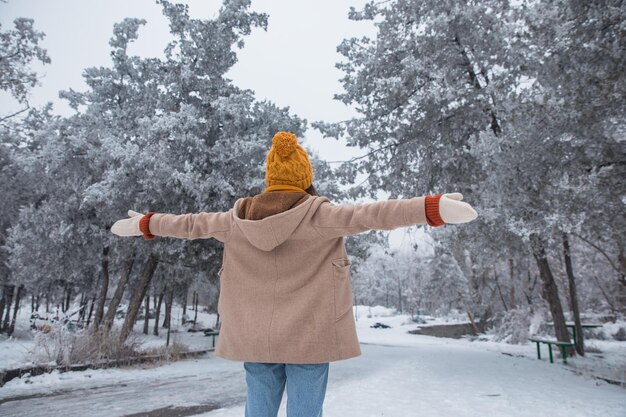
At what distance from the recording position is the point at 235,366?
10.0 metres

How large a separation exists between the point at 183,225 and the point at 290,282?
0.72 m

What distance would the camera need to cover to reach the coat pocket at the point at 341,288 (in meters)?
1.99

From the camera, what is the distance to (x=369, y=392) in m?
5.98

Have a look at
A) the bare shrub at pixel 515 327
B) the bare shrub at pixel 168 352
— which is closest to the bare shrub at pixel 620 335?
the bare shrub at pixel 515 327

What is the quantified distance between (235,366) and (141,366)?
221cm

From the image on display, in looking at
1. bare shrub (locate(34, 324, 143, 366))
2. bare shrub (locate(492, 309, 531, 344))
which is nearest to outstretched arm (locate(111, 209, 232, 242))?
bare shrub (locate(34, 324, 143, 366))

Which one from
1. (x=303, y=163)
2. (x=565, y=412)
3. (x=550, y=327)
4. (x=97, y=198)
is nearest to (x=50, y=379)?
(x=97, y=198)

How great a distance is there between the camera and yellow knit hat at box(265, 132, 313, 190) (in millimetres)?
2203

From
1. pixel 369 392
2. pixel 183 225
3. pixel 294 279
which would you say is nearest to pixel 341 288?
pixel 294 279

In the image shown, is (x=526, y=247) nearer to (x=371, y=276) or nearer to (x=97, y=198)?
(x=97, y=198)

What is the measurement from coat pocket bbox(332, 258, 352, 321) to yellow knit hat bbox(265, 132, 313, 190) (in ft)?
1.65

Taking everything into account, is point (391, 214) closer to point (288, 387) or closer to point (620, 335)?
point (288, 387)

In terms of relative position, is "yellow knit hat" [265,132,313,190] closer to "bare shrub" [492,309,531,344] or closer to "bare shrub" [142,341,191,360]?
"bare shrub" [142,341,191,360]

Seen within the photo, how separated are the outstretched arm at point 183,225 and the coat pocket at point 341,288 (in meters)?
0.63
